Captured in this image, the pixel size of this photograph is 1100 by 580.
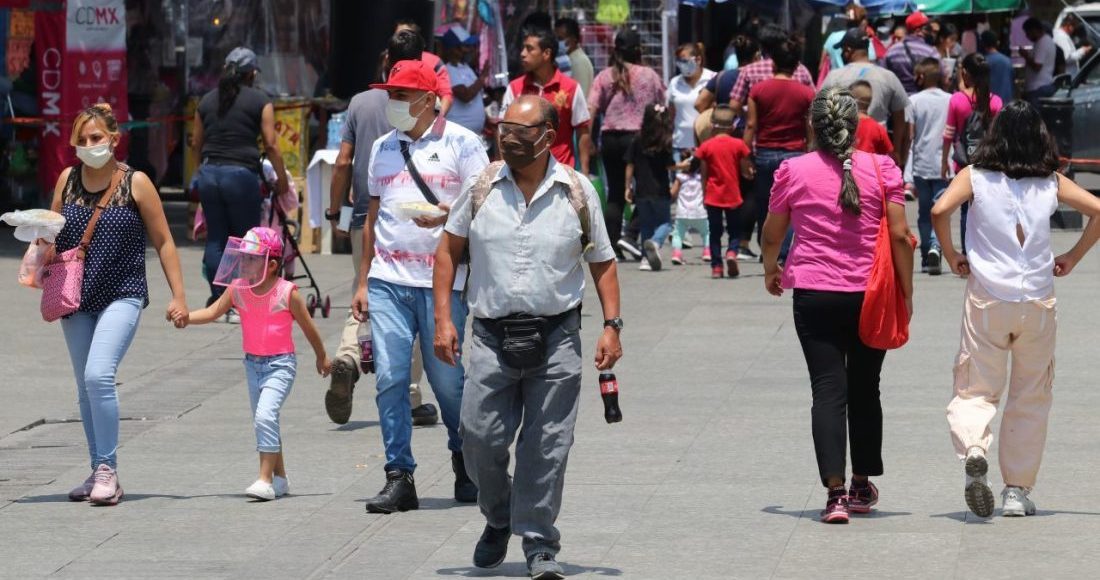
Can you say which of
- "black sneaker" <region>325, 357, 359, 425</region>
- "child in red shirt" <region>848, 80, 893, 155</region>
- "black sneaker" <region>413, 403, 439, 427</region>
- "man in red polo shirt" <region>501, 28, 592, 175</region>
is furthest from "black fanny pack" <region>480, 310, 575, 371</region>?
"child in red shirt" <region>848, 80, 893, 155</region>

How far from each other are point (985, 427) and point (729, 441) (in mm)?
1849

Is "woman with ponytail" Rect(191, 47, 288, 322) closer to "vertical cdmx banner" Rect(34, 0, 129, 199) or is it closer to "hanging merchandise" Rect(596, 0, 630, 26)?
"vertical cdmx banner" Rect(34, 0, 129, 199)

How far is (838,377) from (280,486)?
88.4 inches

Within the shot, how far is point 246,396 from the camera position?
1070 cm

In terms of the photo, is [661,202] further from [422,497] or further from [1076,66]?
[1076,66]

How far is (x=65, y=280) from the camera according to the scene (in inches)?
318

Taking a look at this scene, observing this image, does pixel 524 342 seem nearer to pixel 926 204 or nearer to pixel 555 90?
pixel 555 90

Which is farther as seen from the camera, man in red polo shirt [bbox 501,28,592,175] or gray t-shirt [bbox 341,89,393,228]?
man in red polo shirt [bbox 501,28,592,175]

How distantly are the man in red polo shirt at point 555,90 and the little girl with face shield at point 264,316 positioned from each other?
503 centimetres

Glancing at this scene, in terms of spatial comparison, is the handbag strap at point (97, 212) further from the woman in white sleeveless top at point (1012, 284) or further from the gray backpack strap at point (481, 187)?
the woman in white sleeveless top at point (1012, 284)

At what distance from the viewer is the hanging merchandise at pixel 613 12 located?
21.2 meters

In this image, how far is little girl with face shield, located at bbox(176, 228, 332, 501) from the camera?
8.12 metres

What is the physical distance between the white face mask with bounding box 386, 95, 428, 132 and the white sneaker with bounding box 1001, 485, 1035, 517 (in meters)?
2.61

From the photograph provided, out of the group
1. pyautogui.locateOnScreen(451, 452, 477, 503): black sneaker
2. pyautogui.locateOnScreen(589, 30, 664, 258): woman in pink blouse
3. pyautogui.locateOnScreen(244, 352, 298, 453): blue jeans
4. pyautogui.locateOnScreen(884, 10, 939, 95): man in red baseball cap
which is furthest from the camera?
pyautogui.locateOnScreen(884, 10, 939, 95): man in red baseball cap
